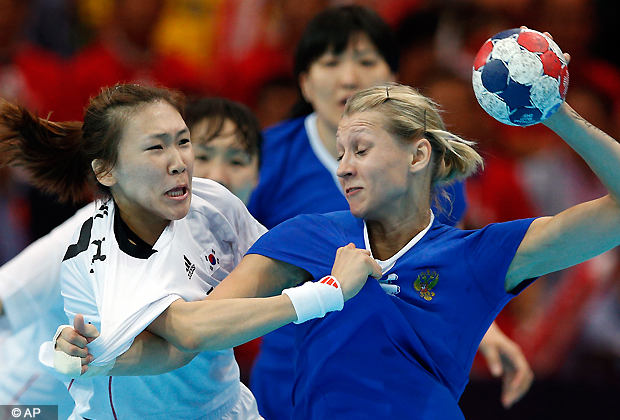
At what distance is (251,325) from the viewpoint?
234cm

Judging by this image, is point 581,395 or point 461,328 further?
point 581,395

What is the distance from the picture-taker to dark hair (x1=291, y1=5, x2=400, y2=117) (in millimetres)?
3984

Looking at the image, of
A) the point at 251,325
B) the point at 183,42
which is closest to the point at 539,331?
the point at 251,325

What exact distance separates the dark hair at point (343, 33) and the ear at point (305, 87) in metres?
0.04

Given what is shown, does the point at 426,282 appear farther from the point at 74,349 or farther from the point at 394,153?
the point at 74,349

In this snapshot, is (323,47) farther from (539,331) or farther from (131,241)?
(539,331)

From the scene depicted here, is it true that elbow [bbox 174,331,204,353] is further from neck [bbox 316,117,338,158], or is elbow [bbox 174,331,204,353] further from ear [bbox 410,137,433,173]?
neck [bbox 316,117,338,158]

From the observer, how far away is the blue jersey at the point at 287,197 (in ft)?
11.9

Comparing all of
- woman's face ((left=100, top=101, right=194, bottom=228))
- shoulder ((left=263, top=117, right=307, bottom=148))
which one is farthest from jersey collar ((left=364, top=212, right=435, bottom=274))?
shoulder ((left=263, top=117, right=307, bottom=148))

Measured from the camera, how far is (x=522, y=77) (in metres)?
2.31

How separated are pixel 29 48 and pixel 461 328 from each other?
5.09 metres

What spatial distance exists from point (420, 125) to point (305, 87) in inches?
59.5

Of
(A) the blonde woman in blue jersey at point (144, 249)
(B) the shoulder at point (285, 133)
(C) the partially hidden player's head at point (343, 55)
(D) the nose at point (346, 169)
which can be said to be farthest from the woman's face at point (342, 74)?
(D) the nose at point (346, 169)

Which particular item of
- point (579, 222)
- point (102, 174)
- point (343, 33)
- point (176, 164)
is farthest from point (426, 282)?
point (343, 33)
